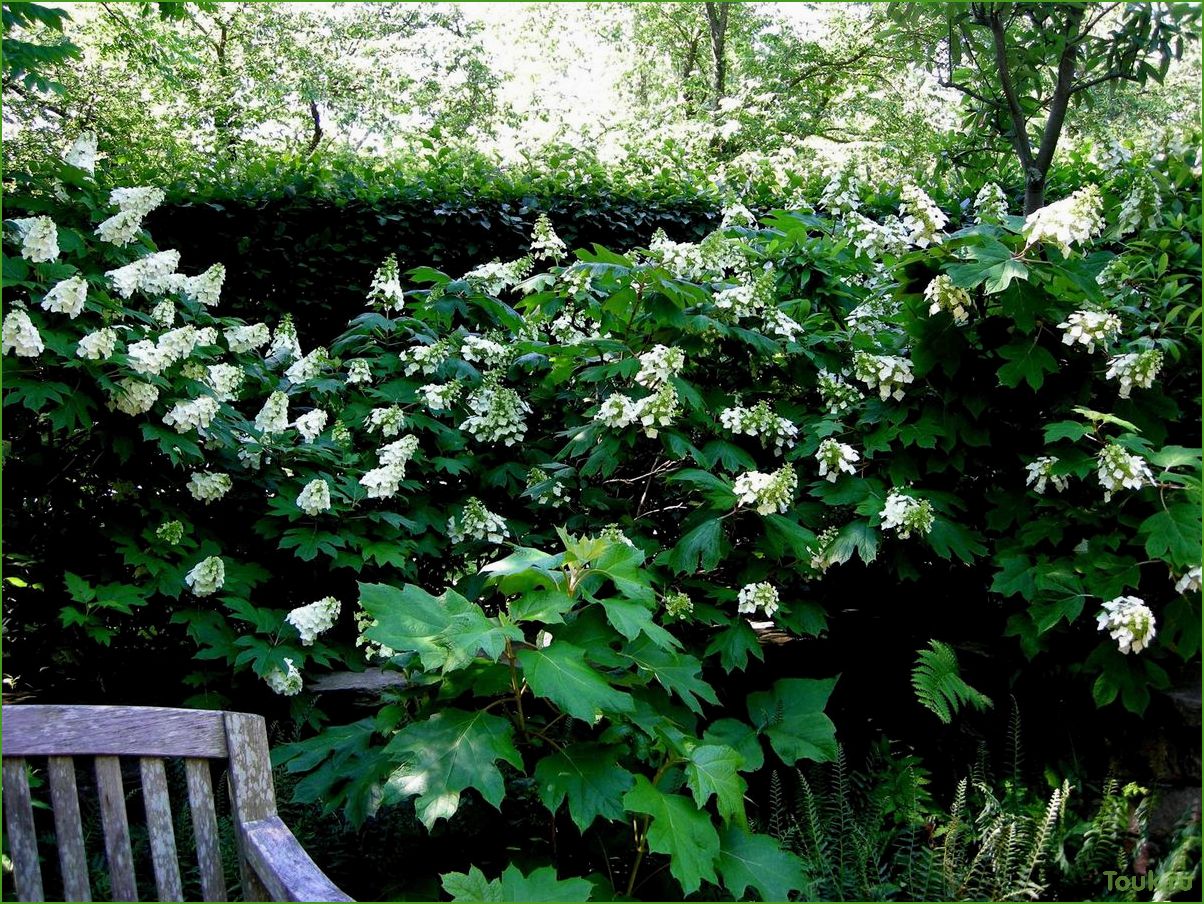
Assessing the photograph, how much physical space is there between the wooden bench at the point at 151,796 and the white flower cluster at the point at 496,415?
2281 millimetres

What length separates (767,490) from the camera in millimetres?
3086

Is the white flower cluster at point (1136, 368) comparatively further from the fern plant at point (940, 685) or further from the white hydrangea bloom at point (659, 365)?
the white hydrangea bloom at point (659, 365)

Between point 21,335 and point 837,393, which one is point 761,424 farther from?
point 21,335

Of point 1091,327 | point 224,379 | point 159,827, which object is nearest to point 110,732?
point 159,827

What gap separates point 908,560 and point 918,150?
7.84 metres

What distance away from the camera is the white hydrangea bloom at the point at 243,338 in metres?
4.17

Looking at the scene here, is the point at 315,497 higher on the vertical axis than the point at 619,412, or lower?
lower

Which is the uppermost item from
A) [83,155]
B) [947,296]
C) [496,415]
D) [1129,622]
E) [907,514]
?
[83,155]

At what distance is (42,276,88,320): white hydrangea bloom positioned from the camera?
328 centimetres

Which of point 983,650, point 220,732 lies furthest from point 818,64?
point 220,732

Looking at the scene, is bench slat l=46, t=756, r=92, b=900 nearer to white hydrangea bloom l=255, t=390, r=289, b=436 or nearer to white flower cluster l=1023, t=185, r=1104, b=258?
white hydrangea bloom l=255, t=390, r=289, b=436

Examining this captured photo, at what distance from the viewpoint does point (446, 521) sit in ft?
13.1

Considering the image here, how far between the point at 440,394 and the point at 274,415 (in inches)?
26.5

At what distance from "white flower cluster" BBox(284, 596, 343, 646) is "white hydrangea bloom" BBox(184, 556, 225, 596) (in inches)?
11.4
